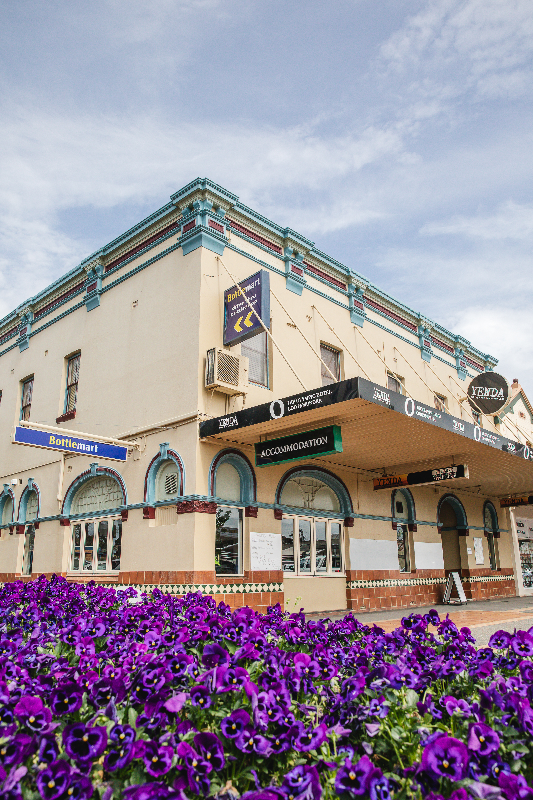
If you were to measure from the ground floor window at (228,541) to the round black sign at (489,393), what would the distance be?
933cm

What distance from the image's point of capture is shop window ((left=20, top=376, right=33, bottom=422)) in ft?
59.5

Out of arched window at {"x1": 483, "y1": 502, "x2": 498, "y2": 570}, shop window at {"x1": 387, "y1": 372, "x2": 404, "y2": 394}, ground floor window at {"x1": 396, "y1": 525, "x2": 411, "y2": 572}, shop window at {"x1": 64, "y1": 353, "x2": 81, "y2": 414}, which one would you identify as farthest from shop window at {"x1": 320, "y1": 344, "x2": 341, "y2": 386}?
arched window at {"x1": 483, "y1": 502, "x2": 498, "y2": 570}

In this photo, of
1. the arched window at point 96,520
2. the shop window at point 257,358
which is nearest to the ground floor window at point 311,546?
the shop window at point 257,358

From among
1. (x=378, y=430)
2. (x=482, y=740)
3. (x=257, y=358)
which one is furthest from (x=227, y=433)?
(x=482, y=740)

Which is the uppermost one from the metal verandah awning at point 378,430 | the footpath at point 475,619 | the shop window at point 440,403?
the shop window at point 440,403

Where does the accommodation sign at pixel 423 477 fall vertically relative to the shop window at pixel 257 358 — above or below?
→ below

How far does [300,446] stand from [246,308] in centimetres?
313

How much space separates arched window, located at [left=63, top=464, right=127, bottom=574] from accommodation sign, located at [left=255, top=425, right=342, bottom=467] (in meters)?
3.47

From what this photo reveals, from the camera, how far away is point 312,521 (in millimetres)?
13961

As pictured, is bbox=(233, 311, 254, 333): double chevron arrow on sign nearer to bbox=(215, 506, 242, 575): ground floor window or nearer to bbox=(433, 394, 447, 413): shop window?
bbox=(215, 506, 242, 575): ground floor window

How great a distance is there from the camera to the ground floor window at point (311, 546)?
13.3 metres

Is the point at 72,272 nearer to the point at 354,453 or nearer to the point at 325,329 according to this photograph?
the point at 325,329

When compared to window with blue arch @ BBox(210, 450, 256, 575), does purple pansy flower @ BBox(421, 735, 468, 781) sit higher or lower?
lower

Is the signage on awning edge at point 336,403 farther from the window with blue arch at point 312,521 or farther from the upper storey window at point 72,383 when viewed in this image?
the upper storey window at point 72,383
